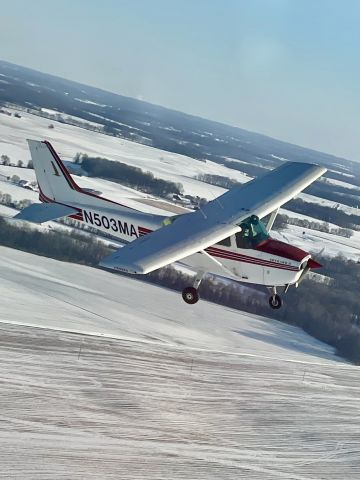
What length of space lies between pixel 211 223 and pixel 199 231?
100 cm

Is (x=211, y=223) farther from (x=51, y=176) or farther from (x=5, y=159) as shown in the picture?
(x=5, y=159)

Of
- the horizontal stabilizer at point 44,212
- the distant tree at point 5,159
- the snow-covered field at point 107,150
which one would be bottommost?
the horizontal stabilizer at point 44,212

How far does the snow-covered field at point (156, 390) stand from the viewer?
1812 centimetres

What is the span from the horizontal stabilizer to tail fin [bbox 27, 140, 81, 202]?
2.06 ft

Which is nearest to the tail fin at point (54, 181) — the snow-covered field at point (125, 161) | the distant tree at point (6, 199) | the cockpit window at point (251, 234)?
the cockpit window at point (251, 234)

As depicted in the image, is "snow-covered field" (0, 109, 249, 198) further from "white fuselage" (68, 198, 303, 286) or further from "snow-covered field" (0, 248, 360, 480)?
"white fuselage" (68, 198, 303, 286)

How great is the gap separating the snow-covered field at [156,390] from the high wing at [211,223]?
23.2 ft

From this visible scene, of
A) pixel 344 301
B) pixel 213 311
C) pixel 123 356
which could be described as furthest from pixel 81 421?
pixel 344 301

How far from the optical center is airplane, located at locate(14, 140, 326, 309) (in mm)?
15327

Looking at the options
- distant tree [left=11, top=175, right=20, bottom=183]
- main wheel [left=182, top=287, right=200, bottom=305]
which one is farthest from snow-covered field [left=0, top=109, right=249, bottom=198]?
main wheel [left=182, top=287, right=200, bottom=305]

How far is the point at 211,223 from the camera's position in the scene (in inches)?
696

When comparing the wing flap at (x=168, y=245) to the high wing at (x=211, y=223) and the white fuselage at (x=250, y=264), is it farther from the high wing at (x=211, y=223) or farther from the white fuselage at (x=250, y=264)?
the white fuselage at (x=250, y=264)

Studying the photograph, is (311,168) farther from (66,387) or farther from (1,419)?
(1,419)

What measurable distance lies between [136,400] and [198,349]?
7.22m
